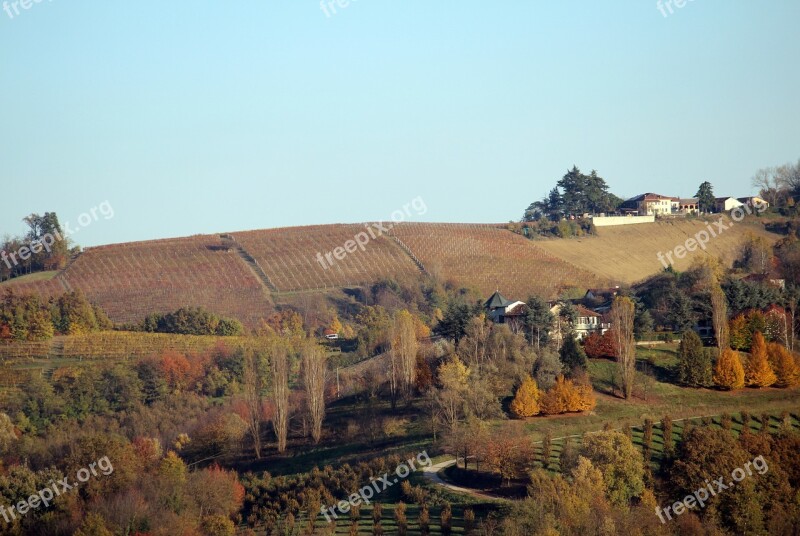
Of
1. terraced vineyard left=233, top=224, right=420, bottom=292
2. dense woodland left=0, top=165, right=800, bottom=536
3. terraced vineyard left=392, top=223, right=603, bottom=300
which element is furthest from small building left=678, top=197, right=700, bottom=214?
dense woodland left=0, top=165, right=800, bottom=536

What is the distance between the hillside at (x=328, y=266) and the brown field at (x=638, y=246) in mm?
115

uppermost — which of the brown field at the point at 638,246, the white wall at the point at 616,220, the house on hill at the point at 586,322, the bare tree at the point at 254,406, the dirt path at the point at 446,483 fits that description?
the white wall at the point at 616,220

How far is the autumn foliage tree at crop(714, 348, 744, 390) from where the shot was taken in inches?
2687

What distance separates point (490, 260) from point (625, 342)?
56.7 meters

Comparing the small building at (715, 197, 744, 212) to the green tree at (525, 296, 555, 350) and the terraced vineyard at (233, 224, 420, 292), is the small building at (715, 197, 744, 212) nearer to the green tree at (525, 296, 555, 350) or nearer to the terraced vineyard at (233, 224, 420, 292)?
the terraced vineyard at (233, 224, 420, 292)

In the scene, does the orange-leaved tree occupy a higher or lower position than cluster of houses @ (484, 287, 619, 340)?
lower

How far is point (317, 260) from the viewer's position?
124 metres

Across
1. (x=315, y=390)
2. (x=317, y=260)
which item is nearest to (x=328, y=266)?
(x=317, y=260)

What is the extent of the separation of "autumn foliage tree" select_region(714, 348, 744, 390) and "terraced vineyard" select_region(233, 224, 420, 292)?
2084 inches

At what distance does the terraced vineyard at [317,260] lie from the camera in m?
119

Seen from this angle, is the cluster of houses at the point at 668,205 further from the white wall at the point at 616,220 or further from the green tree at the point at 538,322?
the green tree at the point at 538,322

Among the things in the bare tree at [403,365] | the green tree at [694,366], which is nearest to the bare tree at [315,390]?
the bare tree at [403,365]

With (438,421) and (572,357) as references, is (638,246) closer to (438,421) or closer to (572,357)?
(572,357)

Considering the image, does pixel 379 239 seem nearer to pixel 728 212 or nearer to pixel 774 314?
pixel 728 212
